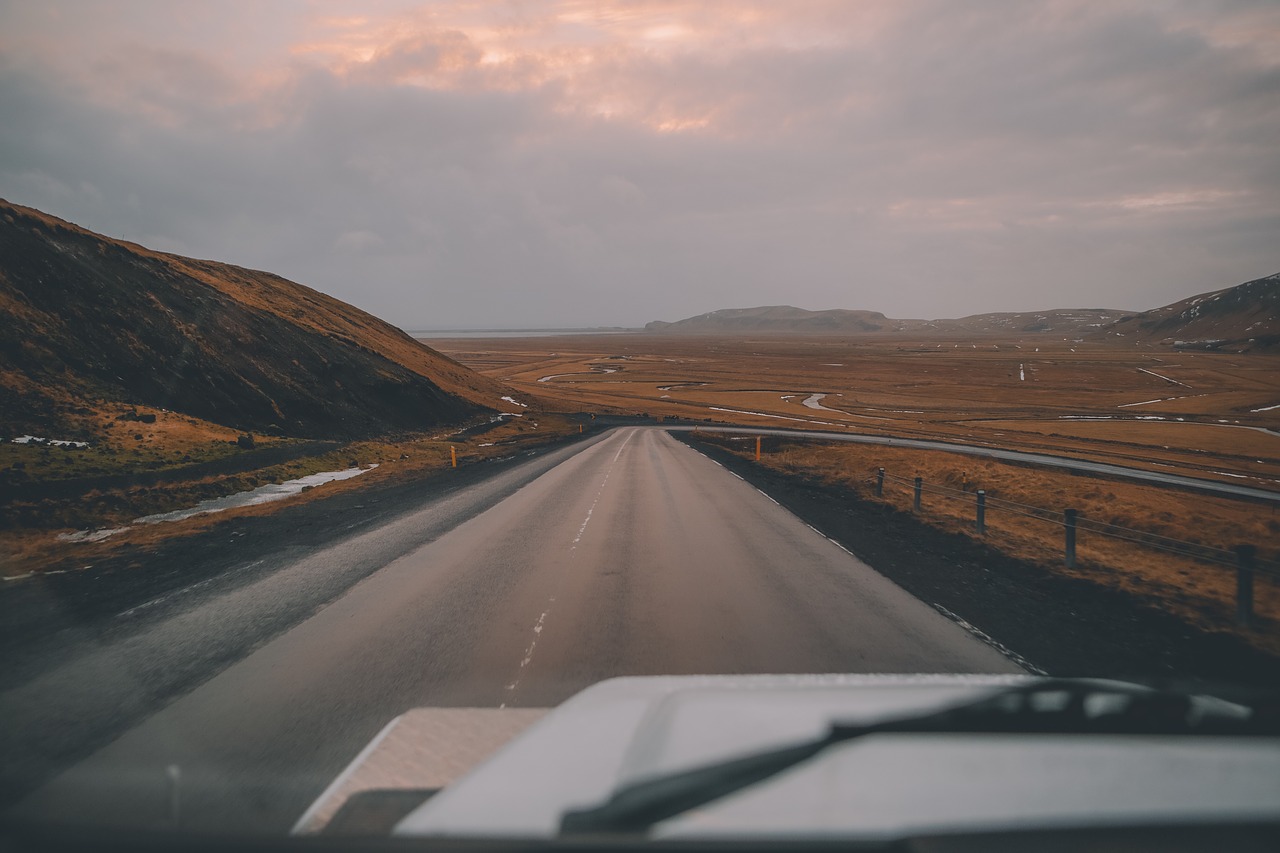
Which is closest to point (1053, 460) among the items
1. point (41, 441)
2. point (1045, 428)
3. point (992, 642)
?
point (1045, 428)

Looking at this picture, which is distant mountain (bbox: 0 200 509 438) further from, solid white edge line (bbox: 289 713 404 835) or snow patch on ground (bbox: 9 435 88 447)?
solid white edge line (bbox: 289 713 404 835)

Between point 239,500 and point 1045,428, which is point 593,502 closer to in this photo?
point 239,500

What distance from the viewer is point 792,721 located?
209cm

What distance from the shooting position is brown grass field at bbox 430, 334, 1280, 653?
13141 millimetres

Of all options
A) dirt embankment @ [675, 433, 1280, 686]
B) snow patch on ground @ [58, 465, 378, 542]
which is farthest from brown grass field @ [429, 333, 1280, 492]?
snow patch on ground @ [58, 465, 378, 542]

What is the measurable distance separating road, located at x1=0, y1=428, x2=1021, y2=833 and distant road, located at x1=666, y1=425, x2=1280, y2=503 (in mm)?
25374

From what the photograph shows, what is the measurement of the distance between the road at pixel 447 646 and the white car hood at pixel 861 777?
283 cm

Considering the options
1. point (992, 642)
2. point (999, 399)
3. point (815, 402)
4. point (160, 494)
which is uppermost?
point (160, 494)

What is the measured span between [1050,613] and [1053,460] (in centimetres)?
3146

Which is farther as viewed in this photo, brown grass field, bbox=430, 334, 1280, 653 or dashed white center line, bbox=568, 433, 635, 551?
brown grass field, bbox=430, 334, 1280, 653

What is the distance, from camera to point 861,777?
1782 millimetres

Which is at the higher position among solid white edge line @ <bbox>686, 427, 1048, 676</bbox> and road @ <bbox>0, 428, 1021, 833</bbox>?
road @ <bbox>0, 428, 1021, 833</bbox>

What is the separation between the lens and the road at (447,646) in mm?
4328

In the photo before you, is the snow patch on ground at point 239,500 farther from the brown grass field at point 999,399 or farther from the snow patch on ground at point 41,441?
the brown grass field at point 999,399
